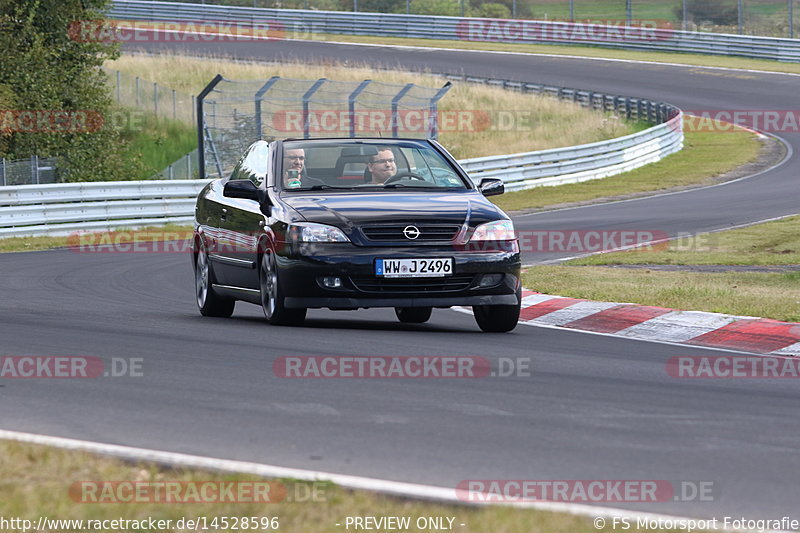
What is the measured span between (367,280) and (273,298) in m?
0.90

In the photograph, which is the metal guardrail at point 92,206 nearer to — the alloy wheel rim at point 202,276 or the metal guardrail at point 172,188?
the metal guardrail at point 172,188

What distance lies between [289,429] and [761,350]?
4911 mm

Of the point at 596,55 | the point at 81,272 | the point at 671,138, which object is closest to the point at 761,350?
the point at 81,272

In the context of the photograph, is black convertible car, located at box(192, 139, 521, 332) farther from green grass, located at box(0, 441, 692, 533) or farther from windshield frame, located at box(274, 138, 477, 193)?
green grass, located at box(0, 441, 692, 533)

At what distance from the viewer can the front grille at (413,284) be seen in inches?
407

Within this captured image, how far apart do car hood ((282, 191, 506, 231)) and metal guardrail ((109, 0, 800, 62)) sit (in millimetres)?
52224

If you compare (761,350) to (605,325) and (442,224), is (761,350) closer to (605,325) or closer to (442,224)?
(605,325)

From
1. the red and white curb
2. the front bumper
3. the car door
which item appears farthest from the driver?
the red and white curb

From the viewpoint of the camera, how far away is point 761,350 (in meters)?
10.3

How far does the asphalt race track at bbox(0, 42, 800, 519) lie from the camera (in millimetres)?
5816

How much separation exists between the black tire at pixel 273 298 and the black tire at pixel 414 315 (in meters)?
1.59
